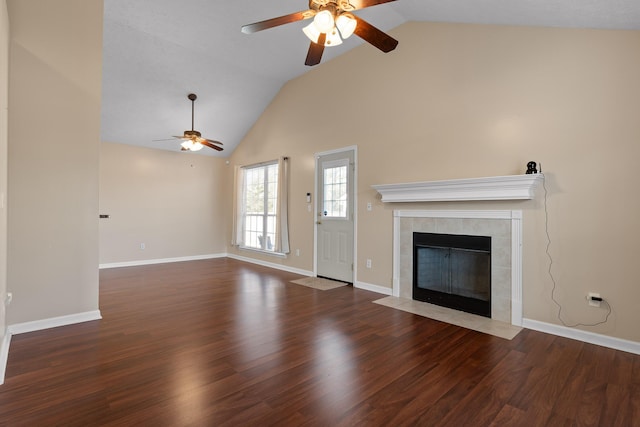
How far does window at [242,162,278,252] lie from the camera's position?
683 cm

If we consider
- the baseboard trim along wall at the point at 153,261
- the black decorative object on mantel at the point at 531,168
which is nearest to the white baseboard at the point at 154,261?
the baseboard trim along wall at the point at 153,261

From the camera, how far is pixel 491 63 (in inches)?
136

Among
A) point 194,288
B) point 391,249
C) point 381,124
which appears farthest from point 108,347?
point 381,124

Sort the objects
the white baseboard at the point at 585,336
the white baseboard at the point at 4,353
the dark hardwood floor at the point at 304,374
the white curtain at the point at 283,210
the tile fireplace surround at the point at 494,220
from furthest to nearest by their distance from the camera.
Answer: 1. the white curtain at the point at 283,210
2. the tile fireplace surround at the point at 494,220
3. the white baseboard at the point at 585,336
4. the white baseboard at the point at 4,353
5. the dark hardwood floor at the point at 304,374

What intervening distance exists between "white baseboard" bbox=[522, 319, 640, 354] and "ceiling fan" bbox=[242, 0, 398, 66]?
9.82ft

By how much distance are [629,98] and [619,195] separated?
2.74 ft

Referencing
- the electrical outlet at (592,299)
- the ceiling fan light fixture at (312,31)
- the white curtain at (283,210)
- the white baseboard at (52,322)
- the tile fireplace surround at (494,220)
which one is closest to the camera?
the ceiling fan light fixture at (312,31)

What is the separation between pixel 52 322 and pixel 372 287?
3748 millimetres

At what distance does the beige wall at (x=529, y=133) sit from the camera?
8.98ft

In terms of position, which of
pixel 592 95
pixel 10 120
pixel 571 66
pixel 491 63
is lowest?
pixel 10 120

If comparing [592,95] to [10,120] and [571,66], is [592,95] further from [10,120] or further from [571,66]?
[10,120]

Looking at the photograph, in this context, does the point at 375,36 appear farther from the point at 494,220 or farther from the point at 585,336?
the point at 585,336

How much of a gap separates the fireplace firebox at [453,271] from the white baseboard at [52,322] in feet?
12.3

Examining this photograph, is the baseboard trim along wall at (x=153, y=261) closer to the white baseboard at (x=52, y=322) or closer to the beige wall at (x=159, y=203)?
the beige wall at (x=159, y=203)
